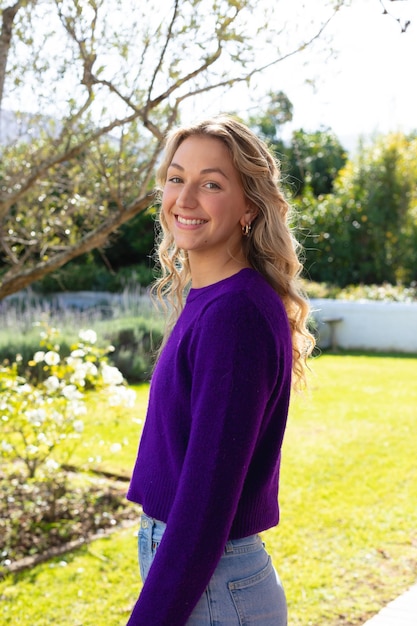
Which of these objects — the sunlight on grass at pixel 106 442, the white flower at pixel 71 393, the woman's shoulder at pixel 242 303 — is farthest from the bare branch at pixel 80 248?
the woman's shoulder at pixel 242 303

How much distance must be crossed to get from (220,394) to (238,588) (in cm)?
44

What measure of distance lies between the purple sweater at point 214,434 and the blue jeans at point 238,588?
0.16 ft

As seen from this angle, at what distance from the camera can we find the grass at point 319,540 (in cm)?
411

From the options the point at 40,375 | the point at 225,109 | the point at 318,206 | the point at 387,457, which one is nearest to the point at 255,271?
the point at 225,109

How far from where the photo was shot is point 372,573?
4.60m

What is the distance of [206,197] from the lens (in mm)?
1759

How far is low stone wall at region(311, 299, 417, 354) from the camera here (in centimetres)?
1442

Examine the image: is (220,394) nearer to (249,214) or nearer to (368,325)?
(249,214)

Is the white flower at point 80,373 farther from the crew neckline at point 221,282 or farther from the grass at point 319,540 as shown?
the crew neckline at point 221,282

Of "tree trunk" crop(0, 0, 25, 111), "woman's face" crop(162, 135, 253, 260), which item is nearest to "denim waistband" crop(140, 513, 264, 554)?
Answer: "woman's face" crop(162, 135, 253, 260)

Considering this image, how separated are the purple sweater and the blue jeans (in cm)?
5

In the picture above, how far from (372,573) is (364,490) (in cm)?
157

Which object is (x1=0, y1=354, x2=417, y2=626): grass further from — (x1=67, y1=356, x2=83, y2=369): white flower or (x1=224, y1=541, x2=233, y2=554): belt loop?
(x1=224, y1=541, x2=233, y2=554): belt loop

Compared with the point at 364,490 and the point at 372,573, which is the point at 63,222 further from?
the point at 364,490
